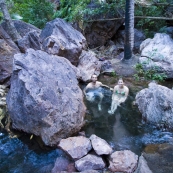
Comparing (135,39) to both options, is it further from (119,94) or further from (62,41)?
(119,94)

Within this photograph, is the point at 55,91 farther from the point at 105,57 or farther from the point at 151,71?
the point at 105,57

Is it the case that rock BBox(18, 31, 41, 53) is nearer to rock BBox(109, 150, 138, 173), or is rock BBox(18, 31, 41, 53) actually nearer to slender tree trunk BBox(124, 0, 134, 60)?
slender tree trunk BBox(124, 0, 134, 60)

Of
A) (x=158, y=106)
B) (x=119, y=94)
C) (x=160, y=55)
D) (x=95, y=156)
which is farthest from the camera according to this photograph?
(x=160, y=55)

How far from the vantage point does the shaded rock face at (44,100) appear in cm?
454

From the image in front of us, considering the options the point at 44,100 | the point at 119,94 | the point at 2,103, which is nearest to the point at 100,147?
the point at 44,100

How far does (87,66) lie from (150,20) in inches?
183

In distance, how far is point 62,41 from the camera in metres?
8.37

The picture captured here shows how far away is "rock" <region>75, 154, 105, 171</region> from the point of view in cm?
394

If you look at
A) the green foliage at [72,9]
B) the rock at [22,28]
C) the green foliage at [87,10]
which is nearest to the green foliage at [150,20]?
the green foliage at [87,10]

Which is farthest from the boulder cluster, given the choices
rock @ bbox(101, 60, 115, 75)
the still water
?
rock @ bbox(101, 60, 115, 75)

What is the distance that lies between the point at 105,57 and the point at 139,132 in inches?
241

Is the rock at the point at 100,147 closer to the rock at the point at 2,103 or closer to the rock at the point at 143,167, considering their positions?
the rock at the point at 143,167

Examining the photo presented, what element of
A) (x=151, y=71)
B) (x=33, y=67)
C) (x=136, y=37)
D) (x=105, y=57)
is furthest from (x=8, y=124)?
(x=136, y=37)

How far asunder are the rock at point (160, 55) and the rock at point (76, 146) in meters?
4.99
